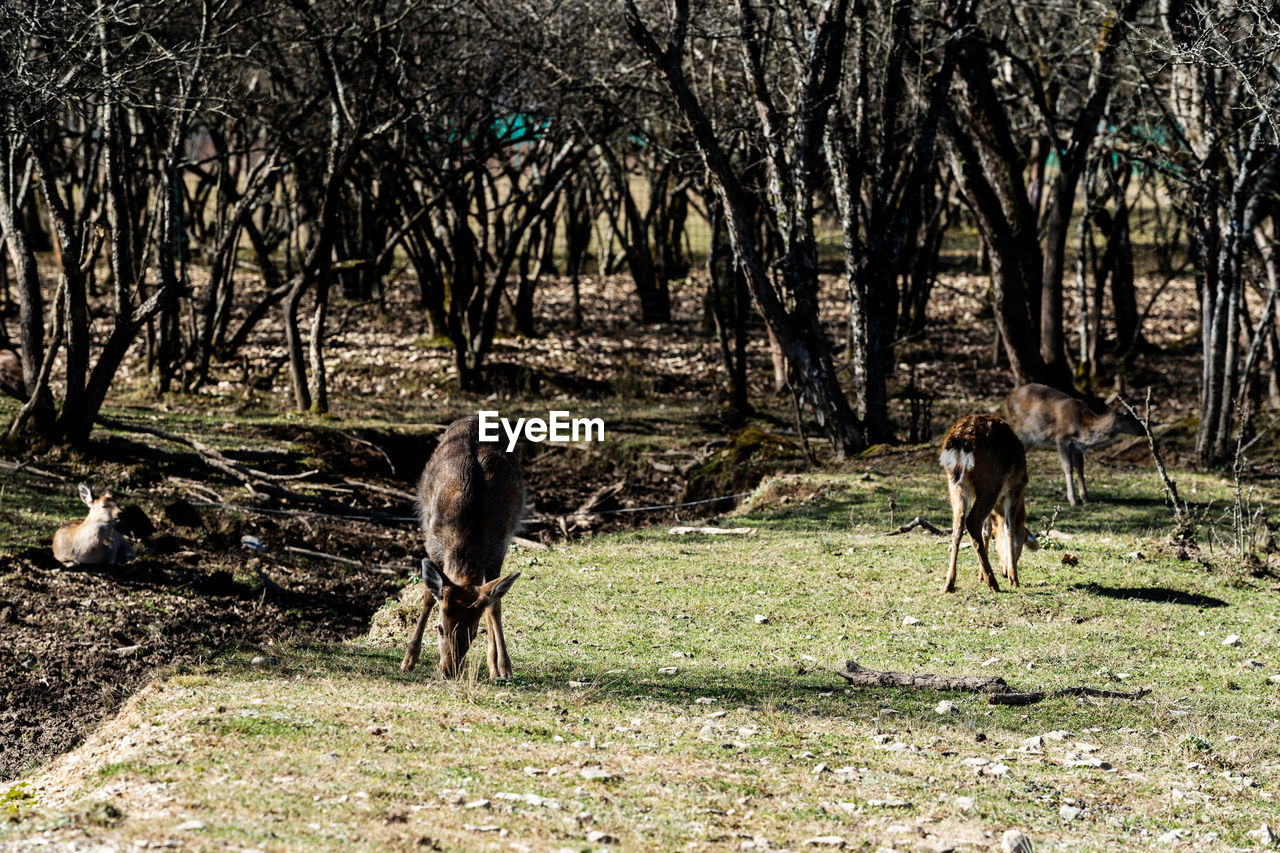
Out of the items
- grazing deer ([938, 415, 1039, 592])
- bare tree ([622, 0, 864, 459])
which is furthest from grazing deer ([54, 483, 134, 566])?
bare tree ([622, 0, 864, 459])

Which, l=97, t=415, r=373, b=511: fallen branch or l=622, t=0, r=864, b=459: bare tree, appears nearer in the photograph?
l=97, t=415, r=373, b=511: fallen branch

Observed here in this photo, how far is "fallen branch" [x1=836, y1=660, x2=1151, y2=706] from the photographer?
296 inches

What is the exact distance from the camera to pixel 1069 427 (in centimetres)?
1428

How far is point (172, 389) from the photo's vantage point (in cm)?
2098

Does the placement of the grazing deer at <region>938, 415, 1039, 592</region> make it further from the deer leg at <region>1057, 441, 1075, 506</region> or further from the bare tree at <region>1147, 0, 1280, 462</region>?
the bare tree at <region>1147, 0, 1280, 462</region>

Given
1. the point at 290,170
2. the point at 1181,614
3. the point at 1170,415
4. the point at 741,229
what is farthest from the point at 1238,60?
the point at 290,170

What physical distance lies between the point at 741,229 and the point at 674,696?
30.4 ft

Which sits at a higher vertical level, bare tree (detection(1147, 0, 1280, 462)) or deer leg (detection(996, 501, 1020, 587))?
bare tree (detection(1147, 0, 1280, 462))

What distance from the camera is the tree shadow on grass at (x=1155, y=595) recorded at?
989 centimetres

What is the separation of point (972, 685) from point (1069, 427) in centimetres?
725

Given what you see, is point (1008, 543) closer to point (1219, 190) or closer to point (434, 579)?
point (434, 579)

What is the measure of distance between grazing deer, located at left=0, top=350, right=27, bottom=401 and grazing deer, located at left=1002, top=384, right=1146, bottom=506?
36.9 ft

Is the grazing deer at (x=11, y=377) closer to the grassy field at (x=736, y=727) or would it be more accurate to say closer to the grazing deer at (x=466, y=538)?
the grassy field at (x=736, y=727)

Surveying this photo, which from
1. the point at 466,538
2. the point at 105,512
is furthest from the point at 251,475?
the point at 466,538
